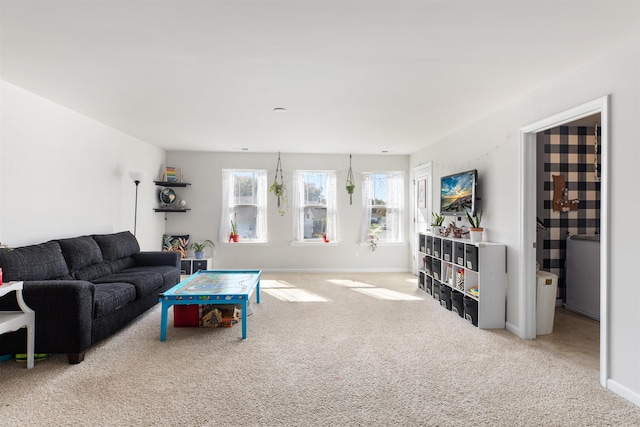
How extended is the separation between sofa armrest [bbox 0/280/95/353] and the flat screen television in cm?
418

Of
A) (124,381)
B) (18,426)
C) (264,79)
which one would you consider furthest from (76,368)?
(264,79)

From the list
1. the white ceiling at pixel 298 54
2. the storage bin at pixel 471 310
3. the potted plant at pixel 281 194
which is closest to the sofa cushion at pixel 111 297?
the white ceiling at pixel 298 54

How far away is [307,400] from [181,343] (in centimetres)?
157

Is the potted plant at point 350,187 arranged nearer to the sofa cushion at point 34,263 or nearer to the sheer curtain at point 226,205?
the sheer curtain at point 226,205

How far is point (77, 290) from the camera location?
2779mm

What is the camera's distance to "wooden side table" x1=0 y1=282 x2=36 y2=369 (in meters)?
2.56

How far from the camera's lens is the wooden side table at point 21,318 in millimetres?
2564

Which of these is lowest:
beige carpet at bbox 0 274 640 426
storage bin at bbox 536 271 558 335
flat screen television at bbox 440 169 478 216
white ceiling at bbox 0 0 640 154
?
beige carpet at bbox 0 274 640 426

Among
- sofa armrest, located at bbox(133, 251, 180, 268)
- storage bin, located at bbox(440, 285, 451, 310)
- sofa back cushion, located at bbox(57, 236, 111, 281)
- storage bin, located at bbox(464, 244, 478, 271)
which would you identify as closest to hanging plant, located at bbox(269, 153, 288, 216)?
sofa armrest, located at bbox(133, 251, 180, 268)

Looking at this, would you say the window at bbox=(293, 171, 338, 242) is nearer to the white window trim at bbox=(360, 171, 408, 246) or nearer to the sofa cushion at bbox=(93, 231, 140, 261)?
the white window trim at bbox=(360, 171, 408, 246)

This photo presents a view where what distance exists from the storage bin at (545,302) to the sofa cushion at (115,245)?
491cm

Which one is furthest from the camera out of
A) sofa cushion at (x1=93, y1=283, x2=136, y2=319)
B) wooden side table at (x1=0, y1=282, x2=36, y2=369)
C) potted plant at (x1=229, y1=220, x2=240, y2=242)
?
potted plant at (x1=229, y1=220, x2=240, y2=242)

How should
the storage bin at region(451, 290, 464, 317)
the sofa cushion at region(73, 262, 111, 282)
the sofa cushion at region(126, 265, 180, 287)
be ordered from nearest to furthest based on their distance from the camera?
the sofa cushion at region(73, 262, 111, 282) → the storage bin at region(451, 290, 464, 317) → the sofa cushion at region(126, 265, 180, 287)

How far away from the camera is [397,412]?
2.17 m
